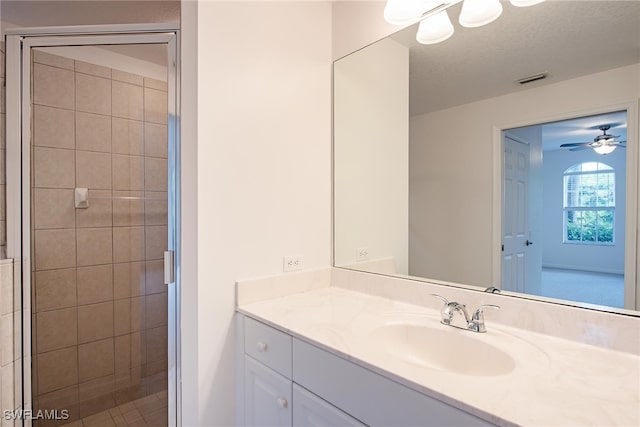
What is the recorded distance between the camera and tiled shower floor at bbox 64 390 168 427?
1514 millimetres

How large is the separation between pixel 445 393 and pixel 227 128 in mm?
1171

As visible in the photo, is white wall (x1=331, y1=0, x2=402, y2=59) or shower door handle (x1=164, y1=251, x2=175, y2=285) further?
white wall (x1=331, y1=0, x2=402, y2=59)

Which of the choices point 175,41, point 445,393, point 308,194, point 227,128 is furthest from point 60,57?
point 445,393

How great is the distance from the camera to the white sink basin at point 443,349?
3.15 feet

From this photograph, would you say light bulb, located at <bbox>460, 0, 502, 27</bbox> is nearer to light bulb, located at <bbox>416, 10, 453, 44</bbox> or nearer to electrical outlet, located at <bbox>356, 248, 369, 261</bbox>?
light bulb, located at <bbox>416, 10, 453, 44</bbox>

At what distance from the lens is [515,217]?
1.16m

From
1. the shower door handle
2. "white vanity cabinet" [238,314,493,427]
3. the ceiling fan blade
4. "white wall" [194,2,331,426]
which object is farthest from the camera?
the shower door handle

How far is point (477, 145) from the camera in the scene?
4.24 ft

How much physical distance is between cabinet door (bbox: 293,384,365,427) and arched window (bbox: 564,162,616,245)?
3.04ft

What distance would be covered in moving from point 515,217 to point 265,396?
115cm

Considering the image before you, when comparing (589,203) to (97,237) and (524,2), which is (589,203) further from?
(97,237)

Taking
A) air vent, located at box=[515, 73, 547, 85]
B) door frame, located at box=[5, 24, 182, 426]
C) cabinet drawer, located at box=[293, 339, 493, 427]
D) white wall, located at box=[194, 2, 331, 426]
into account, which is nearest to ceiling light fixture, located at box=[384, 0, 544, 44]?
air vent, located at box=[515, 73, 547, 85]

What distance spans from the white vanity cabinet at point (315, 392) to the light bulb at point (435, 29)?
1.33 metres

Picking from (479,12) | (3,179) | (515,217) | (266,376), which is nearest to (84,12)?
(3,179)
